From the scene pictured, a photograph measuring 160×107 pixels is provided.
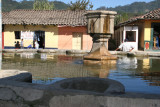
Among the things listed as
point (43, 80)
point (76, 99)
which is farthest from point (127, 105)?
point (43, 80)

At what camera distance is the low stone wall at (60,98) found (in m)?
2.10

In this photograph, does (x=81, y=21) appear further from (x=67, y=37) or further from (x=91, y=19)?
(x=91, y=19)

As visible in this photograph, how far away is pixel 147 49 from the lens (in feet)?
62.8

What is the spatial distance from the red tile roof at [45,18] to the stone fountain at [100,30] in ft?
46.0

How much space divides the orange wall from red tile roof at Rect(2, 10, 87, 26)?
0.90 m

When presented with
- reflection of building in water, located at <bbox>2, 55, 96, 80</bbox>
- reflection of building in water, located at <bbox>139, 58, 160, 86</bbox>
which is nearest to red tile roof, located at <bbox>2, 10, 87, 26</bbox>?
reflection of building in water, located at <bbox>2, 55, 96, 80</bbox>

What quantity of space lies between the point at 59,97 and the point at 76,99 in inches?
7.2

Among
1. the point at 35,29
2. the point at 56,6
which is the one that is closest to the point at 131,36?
the point at 35,29

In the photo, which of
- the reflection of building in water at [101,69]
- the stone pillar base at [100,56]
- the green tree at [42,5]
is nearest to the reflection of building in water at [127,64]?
the reflection of building in water at [101,69]

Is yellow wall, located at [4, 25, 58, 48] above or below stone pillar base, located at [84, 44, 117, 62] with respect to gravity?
above

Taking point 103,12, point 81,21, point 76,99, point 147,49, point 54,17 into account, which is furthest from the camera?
point 54,17

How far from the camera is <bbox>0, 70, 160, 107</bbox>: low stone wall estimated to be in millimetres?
2103

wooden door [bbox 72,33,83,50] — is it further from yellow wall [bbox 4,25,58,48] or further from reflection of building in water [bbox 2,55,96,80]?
reflection of building in water [bbox 2,55,96,80]

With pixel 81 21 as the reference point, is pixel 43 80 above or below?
below
